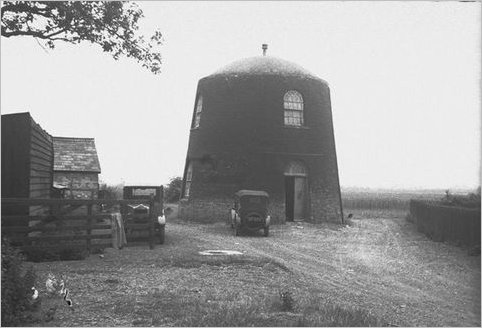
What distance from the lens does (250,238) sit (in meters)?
18.0

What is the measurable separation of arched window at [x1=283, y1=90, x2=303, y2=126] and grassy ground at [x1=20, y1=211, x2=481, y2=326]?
881cm

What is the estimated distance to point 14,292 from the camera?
6.66 meters

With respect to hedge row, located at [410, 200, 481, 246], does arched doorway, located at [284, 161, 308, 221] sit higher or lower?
higher

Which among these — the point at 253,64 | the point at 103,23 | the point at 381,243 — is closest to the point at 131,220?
the point at 103,23

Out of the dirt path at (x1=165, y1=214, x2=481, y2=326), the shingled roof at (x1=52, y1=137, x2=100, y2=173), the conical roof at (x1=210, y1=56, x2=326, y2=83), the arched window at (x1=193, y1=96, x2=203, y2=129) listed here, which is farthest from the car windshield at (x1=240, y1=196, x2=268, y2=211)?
the shingled roof at (x1=52, y1=137, x2=100, y2=173)

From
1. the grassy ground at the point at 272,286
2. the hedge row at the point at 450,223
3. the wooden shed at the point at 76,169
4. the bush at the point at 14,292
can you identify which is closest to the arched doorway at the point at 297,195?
the hedge row at the point at 450,223

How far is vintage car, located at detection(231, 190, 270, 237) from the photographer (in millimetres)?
18547

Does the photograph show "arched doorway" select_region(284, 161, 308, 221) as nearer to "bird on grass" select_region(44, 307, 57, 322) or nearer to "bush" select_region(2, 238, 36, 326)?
"bush" select_region(2, 238, 36, 326)

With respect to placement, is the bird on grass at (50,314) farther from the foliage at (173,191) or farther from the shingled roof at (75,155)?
the foliage at (173,191)

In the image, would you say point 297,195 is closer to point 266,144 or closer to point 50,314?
point 266,144

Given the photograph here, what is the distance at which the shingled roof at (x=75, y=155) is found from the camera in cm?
2695

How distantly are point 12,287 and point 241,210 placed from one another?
491 inches

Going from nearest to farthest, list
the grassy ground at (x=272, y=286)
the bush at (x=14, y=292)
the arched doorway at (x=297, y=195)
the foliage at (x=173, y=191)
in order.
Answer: the bush at (x=14, y=292)
the grassy ground at (x=272, y=286)
the arched doorway at (x=297, y=195)
the foliage at (x=173, y=191)

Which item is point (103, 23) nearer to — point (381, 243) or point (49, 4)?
point (49, 4)
